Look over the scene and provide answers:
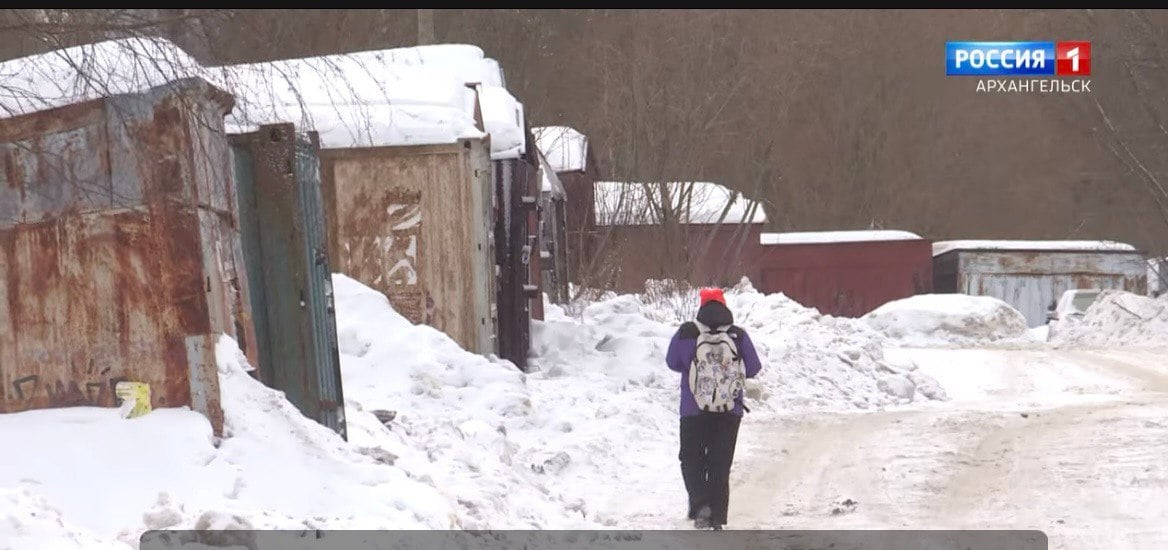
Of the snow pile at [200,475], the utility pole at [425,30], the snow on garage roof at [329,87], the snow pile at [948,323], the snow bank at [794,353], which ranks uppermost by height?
the utility pole at [425,30]

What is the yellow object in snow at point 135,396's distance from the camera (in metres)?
6.39

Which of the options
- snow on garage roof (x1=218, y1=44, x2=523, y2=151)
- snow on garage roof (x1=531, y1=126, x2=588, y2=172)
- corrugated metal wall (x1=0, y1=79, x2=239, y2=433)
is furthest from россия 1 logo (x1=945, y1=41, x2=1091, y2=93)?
corrugated metal wall (x1=0, y1=79, x2=239, y2=433)

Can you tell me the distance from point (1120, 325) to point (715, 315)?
23.6 m

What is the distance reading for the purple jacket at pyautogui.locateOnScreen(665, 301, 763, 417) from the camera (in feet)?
26.8

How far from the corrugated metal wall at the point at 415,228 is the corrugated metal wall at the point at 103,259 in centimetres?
650

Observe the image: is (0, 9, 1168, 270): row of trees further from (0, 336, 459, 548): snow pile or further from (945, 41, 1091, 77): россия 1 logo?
(0, 336, 459, 548): snow pile

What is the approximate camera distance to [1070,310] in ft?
105

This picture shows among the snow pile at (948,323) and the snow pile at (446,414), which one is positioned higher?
the snow pile at (446,414)

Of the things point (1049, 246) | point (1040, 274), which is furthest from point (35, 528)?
point (1049, 246)

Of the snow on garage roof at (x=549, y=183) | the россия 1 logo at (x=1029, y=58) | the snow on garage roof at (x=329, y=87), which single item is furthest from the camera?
the россия 1 logo at (x=1029, y=58)

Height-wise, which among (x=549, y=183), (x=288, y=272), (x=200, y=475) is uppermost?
(x=549, y=183)

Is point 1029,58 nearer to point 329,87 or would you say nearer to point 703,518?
point 329,87

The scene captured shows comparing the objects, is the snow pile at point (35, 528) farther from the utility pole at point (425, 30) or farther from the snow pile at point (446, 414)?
the utility pole at point (425, 30)

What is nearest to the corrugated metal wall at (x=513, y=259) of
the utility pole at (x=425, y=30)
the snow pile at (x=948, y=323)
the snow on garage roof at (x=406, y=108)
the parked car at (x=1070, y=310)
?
the snow on garage roof at (x=406, y=108)
